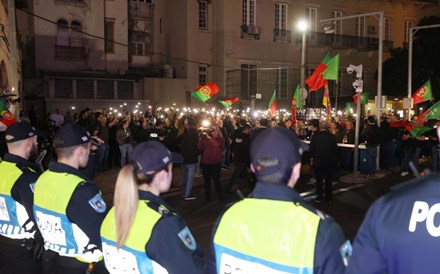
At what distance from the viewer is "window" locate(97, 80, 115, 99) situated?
27766 mm

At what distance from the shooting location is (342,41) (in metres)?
34.4

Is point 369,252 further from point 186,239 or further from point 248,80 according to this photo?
point 248,80

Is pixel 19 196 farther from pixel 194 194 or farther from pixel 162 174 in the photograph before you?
pixel 194 194

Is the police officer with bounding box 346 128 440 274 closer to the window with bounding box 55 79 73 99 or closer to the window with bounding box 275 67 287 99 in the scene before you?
the window with bounding box 55 79 73 99

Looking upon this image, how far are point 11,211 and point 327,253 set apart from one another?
121 inches

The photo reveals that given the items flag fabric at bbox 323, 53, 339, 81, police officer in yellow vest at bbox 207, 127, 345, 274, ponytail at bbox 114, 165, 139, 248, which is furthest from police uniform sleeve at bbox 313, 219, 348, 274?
flag fabric at bbox 323, 53, 339, 81

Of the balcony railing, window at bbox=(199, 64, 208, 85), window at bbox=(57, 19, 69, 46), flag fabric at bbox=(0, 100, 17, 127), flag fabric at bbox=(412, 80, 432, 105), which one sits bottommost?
flag fabric at bbox=(0, 100, 17, 127)

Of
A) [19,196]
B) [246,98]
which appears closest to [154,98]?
[246,98]

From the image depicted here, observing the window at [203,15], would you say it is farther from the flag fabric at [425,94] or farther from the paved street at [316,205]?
the paved street at [316,205]

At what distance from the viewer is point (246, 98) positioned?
1206 inches

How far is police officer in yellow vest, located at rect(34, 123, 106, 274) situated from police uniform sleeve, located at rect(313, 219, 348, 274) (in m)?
1.78

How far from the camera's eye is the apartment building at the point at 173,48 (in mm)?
27344

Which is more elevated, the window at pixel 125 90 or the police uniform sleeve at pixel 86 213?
the window at pixel 125 90

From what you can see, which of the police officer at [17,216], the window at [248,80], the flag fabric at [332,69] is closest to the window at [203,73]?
the window at [248,80]
